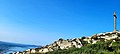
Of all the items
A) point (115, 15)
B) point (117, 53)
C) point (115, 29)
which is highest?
point (115, 15)

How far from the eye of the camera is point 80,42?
1827 inches

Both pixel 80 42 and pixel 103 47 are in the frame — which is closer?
pixel 103 47

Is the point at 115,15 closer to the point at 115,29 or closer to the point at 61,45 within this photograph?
the point at 115,29

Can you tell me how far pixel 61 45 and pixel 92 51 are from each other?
665 inches

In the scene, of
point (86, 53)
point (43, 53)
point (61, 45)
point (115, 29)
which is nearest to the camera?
point (86, 53)

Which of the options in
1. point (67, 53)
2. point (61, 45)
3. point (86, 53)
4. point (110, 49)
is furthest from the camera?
point (61, 45)

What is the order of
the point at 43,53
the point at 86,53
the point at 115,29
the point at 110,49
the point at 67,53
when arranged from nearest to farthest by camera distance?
the point at 86,53 → the point at 110,49 → the point at 67,53 → the point at 43,53 → the point at 115,29

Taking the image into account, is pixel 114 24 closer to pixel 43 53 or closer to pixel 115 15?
pixel 115 15

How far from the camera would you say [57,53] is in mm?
38375

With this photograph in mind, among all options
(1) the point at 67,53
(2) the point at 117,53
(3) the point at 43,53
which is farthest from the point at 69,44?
(2) the point at 117,53

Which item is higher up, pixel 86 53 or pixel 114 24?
pixel 114 24

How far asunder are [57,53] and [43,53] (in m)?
6.55

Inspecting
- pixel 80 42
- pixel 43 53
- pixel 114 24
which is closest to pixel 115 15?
pixel 114 24

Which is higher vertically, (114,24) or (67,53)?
(114,24)
